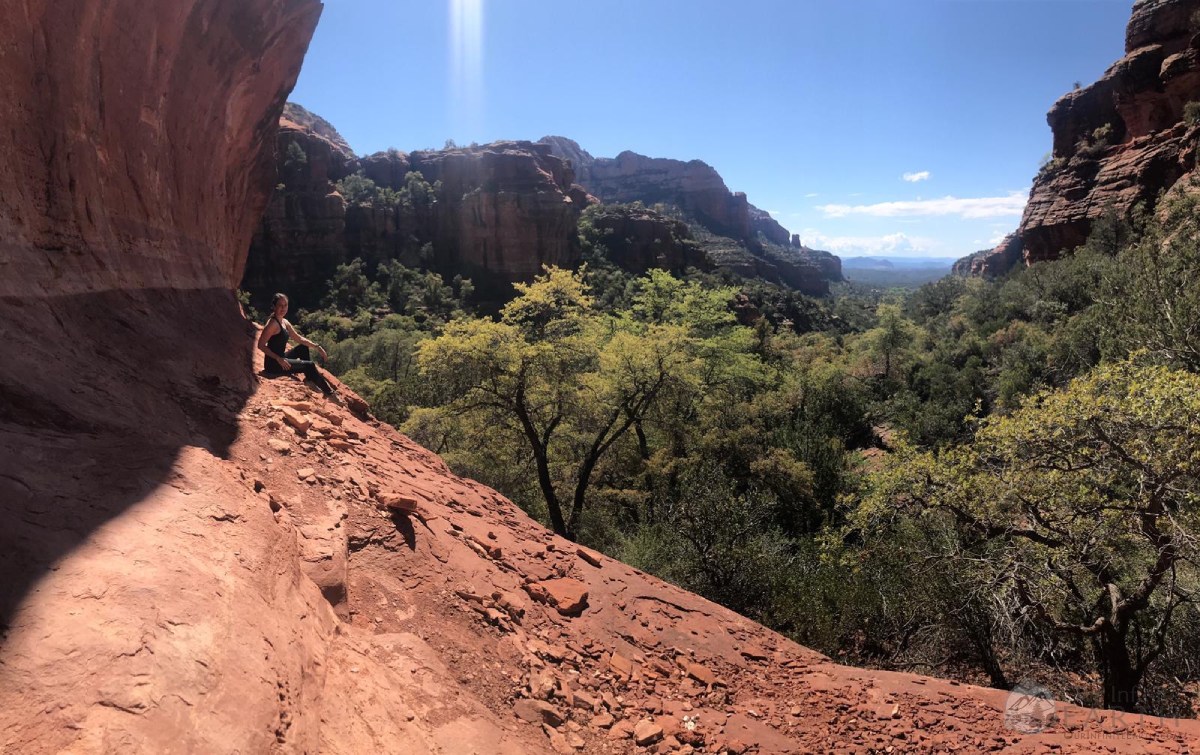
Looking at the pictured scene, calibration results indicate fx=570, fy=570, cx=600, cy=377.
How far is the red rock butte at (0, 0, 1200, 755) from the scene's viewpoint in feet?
8.16

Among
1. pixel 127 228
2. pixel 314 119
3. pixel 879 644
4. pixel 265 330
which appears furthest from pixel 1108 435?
pixel 314 119

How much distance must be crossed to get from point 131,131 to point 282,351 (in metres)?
3.15

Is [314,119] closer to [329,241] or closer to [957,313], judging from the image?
[329,241]

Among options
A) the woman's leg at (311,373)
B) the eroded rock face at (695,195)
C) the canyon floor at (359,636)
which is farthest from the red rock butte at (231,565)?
the eroded rock face at (695,195)

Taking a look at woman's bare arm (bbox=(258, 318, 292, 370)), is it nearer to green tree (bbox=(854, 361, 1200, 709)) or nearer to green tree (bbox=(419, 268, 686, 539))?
green tree (bbox=(419, 268, 686, 539))

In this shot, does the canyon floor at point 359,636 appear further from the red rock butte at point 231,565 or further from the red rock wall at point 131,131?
the red rock wall at point 131,131

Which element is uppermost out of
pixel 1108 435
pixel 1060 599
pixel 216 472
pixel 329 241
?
pixel 329 241

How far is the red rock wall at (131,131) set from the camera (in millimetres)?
5113

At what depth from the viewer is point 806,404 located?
2512 cm

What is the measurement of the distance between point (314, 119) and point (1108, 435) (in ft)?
386

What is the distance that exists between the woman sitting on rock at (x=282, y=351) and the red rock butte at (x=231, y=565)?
0.28m

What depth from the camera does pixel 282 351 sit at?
7.62m

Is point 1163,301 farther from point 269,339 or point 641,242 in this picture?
point 641,242

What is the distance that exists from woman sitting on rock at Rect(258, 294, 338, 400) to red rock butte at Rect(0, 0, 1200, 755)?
28 cm
